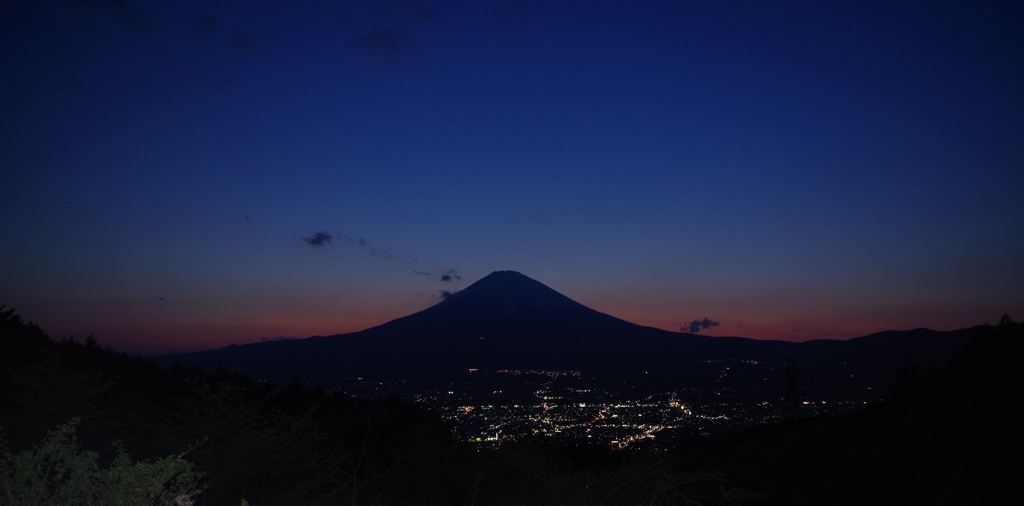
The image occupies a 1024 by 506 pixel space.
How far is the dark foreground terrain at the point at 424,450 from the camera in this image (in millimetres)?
7891

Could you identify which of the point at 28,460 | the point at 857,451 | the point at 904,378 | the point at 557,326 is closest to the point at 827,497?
the point at 857,451

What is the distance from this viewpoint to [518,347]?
5150 centimetres

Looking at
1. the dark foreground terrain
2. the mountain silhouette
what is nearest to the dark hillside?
the dark foreground terrain

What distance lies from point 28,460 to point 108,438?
8.27m

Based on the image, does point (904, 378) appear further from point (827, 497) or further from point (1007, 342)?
point (827, 497)

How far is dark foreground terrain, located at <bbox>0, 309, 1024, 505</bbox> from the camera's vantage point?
25.9ft

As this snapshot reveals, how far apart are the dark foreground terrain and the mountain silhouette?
16.9m

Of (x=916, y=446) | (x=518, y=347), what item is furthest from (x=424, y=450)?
(x=518, y=347)

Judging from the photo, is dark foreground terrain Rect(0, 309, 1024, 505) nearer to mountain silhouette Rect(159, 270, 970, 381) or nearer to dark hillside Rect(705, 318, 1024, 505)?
dark hillside Rect(705, 318, 1024, 505)

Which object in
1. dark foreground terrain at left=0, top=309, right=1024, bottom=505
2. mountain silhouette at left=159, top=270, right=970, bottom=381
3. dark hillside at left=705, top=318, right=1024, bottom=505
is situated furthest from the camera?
mountain silhouette at left=159, top=270, right=970, bottom=381

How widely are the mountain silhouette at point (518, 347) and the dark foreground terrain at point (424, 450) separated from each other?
55.6 ft

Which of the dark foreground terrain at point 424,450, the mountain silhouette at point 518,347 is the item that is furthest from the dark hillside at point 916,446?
the mountain silhouette at point 518,347

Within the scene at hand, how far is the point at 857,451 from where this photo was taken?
1399cm

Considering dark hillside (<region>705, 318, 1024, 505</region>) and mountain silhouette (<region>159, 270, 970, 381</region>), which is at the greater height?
mountain silhouette (<region>159, 270, 970, 381</region>)
